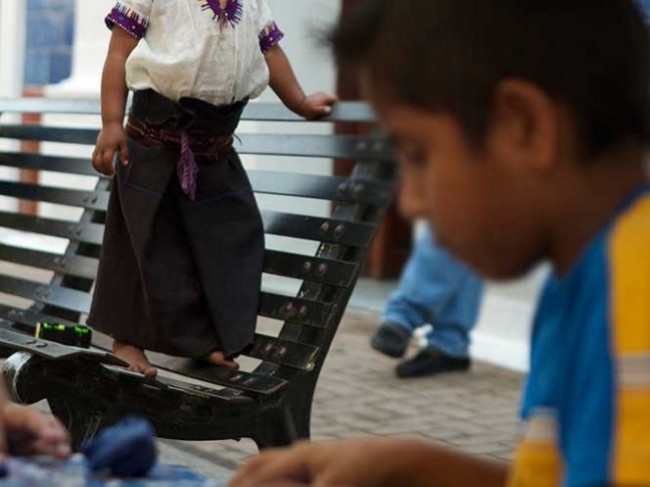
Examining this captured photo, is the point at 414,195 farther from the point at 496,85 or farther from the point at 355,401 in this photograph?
the point at 355,401

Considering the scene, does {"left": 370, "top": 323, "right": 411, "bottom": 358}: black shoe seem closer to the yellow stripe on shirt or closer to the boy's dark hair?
the boy's dark hair

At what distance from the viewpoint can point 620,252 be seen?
1.34m

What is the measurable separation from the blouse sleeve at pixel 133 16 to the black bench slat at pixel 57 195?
2.76 feet

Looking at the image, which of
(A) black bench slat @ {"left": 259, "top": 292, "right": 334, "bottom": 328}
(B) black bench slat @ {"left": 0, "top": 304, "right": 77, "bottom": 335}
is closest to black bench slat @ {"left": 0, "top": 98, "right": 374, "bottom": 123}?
(A) black bench slat @ {"left": 259, "top": 292, "right": 334, "bottom": 328}

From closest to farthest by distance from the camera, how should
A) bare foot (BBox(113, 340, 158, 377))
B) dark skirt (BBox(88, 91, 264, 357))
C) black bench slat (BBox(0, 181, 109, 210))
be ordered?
bare foot (BBox(113, 340, 158, 377)) → dark skirt (BBox(88, 91, 264, 357)) → black bench slat (BBox(0, 181, 109, 210))

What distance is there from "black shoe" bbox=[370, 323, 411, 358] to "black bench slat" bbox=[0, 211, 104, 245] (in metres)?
1.87

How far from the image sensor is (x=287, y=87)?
3.91 meters

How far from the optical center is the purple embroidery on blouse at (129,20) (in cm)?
380

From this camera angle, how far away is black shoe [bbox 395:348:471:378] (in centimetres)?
641

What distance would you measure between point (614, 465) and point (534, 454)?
0.24m

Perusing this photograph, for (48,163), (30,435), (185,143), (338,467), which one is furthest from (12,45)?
(338,467)

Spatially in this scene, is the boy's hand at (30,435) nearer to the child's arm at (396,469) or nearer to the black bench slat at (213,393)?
the child's arm at (396,469)

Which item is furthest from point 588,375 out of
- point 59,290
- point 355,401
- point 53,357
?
point 355,401

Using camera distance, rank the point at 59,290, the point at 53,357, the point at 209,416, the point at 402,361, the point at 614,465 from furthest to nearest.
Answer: the point at 402,361 < the point at 59,290 < the point at 209,416 < the point at 53,357 < the point at 614,465
